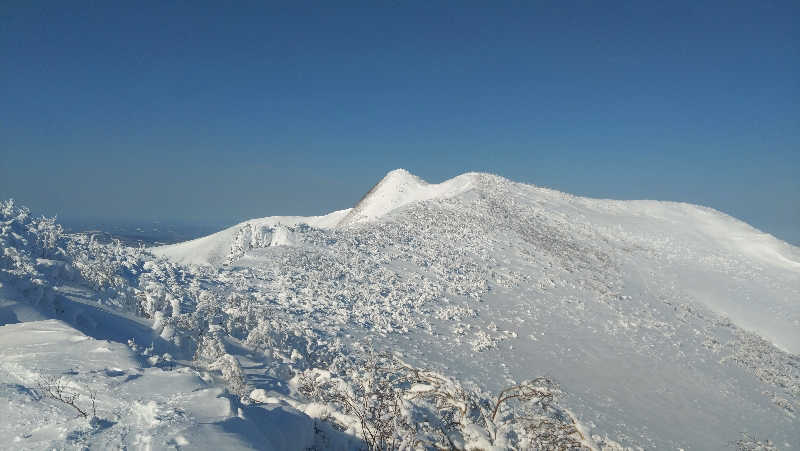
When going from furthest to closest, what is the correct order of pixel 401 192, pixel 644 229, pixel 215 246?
pixel 401 192, pixel 644 229, pixel 215 246

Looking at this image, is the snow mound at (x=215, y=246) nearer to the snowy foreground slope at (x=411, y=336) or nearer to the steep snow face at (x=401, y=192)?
the snowy foreground slope at (x=411, y=336)

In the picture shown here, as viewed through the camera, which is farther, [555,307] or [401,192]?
[401,192]

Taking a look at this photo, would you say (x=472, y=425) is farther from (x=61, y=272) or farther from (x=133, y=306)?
(x=61, y=272)

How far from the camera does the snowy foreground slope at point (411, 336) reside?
15.0 feet

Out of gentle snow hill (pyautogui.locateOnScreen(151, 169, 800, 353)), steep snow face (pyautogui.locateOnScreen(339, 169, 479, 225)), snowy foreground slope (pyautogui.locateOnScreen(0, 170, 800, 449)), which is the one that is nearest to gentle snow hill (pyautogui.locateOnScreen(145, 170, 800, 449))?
snowy foreground slope (pyautogui.locateOnScreen(0, 170, 800, 449))

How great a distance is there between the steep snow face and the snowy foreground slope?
5345mm

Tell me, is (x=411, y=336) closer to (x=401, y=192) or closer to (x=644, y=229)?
(x=401, y=192)

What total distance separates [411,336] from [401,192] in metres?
29.0

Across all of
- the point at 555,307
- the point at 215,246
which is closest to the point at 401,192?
the point at 215,246

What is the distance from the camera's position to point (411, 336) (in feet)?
45.1

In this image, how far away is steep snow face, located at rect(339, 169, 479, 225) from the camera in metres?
37.6

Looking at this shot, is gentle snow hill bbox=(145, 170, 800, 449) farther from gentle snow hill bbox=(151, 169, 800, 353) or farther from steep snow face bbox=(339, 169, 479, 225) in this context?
steep snow face bbox=(339, 169, 479, 225)

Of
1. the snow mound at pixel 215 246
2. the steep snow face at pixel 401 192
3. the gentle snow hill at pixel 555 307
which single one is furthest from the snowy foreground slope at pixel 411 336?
the steep snow face at pixel 401 192

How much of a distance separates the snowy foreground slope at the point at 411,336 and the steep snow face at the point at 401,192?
5.34 meters
